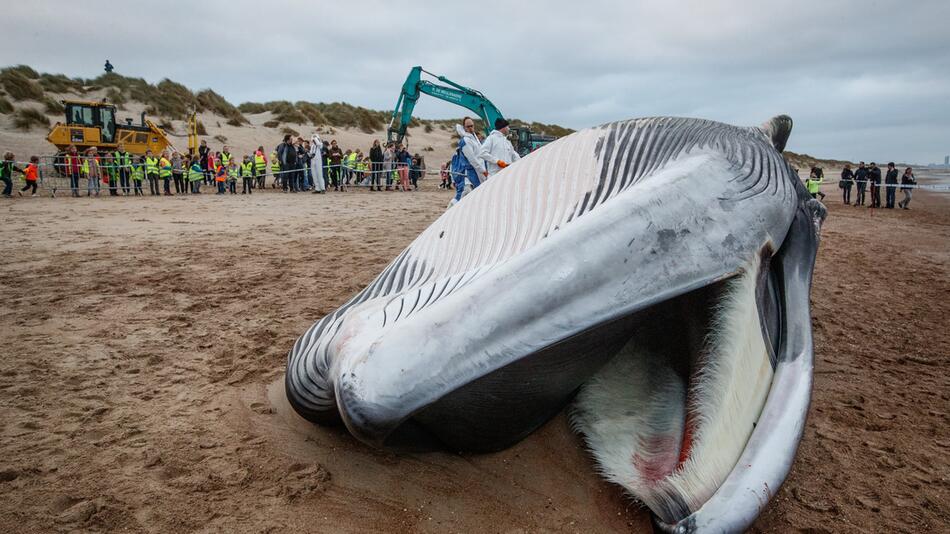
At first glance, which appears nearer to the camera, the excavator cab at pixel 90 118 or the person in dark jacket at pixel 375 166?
the excavator cab at pixel 90 118

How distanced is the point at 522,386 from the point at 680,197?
929 mm

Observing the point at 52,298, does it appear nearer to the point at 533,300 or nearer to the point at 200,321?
the point at 200,321

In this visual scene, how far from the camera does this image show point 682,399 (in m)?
2.34

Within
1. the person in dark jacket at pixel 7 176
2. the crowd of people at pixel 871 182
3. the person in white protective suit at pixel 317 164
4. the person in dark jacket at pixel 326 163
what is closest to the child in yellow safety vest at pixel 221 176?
the person in white protective suit at pixel 317 164

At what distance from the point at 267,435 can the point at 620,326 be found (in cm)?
163

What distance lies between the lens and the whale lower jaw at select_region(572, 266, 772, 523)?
1.92 metres

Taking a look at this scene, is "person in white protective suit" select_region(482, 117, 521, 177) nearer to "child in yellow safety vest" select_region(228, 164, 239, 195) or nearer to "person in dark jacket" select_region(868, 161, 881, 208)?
"child in yellow safety vest" select_region(228, 164, 239, 195)

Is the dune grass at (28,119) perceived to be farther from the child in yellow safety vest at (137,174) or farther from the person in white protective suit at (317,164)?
the person in white protective suit at (317,164)

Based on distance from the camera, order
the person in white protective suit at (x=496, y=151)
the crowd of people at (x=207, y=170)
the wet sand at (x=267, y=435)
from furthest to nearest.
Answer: the crowd of people at (x=207, y=170), the person in white protective suit at (x=496, y=151), the wet sand at (x=267, y=435)

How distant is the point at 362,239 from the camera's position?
7824mm

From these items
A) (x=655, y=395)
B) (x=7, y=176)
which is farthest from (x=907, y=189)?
(x=7, y=176)

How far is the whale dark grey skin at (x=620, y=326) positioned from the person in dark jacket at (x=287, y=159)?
54.6 ft

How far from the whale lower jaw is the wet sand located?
16 centimetres

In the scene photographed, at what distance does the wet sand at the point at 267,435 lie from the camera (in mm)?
2027
